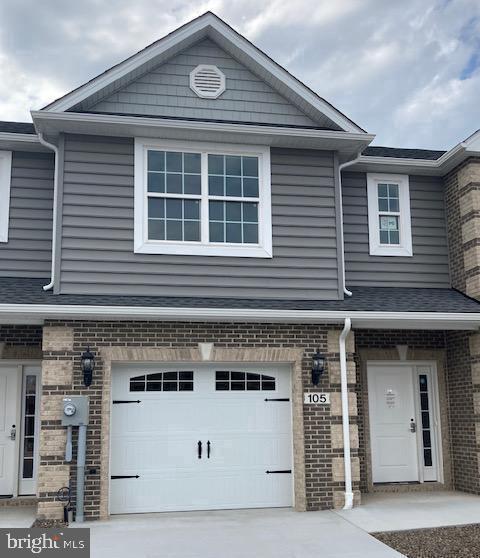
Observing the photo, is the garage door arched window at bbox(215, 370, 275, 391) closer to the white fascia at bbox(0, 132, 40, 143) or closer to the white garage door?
the white garage door

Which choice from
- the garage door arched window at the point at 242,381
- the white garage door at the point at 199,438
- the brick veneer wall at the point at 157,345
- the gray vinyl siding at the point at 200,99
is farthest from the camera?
the gray vinyl siding at the point at 200,99

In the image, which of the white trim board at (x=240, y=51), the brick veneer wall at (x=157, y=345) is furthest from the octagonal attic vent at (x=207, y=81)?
the brick veneer wall at (x=157, y=345)

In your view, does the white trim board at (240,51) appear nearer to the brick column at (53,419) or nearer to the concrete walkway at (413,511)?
the brick column at (53,419)

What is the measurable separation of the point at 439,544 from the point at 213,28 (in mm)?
7934

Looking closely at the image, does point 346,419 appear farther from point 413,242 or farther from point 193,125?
point 193,125

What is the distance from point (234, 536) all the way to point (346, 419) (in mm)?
2495

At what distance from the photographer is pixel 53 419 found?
8.38 meters

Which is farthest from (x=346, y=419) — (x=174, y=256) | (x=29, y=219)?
(x=29, y=219)

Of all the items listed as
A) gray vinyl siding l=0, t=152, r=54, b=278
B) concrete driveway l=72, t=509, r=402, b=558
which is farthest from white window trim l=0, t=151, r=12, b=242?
concrete driveway l=72, t=509, r=402, b=558

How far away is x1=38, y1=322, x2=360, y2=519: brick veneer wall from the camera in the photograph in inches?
327

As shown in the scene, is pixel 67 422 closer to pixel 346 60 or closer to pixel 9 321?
pixel 9 321

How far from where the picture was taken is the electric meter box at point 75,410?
8.25 metres

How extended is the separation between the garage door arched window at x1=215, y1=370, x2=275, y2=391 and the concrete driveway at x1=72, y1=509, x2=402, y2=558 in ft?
5.66

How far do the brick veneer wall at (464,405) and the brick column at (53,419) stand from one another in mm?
6143
